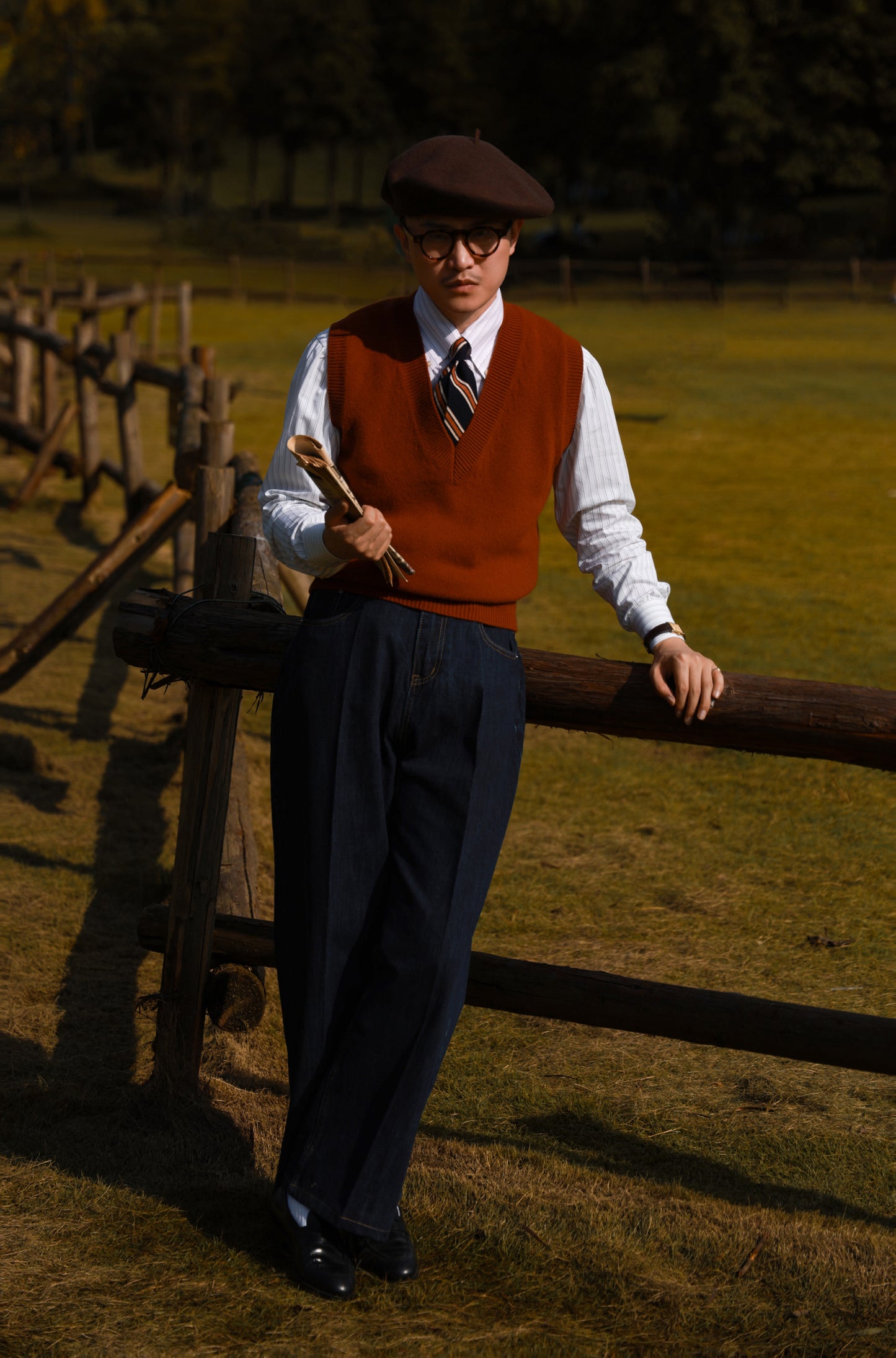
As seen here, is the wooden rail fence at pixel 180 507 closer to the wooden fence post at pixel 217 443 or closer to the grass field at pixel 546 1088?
the wooden fence post at pixel 217 443

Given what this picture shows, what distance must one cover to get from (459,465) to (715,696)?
686 millimetres

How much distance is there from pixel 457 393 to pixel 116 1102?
206 centimetres

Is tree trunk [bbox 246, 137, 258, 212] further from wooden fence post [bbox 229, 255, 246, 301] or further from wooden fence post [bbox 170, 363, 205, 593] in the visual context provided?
wooden fence post [bbox 170, 363, 205, 593]

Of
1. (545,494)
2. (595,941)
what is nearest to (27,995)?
(595,941)

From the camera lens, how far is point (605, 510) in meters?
2.72

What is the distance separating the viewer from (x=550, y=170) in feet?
199

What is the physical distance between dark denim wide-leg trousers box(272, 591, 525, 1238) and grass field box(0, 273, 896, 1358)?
14.7 inches

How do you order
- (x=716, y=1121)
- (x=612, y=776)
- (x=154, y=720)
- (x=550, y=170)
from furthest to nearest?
1. (x=550, y=170)
2. (x=154, y=720)
3. (x=612, y=776)
4. (x=716, y=1121)

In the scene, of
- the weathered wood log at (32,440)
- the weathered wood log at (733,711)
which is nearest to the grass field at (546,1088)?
the weathered wood log at (733,711)

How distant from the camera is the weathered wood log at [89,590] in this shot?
21.0ft

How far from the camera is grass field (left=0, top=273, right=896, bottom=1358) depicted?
272cm

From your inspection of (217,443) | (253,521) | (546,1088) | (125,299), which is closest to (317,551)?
(546,1088)

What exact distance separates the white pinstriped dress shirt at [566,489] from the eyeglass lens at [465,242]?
94 millimetres

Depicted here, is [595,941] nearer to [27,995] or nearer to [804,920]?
[804,920]
